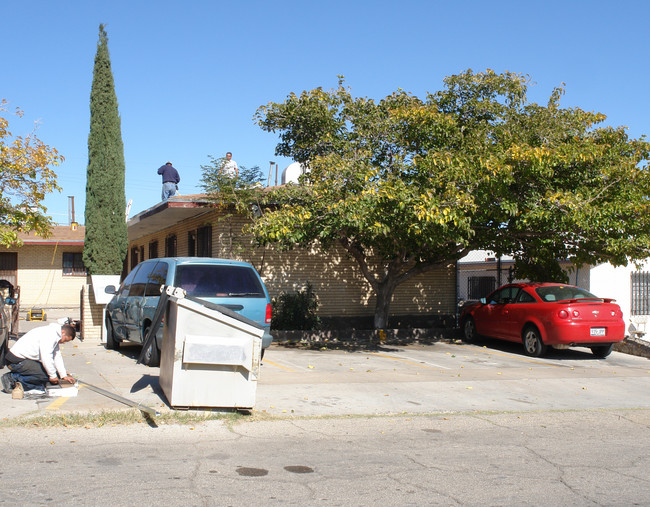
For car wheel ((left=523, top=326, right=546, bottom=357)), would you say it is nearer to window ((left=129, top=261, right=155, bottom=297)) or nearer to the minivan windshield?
the minivan windshield

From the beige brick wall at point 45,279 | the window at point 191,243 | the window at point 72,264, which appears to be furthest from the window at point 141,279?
the window at point 72,264

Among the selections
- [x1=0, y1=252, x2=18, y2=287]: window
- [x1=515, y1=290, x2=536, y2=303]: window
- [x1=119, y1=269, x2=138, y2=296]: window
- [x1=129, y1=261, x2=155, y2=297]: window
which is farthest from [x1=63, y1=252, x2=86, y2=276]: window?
[x1=515, y1=290, x2=536, y2=303]: window

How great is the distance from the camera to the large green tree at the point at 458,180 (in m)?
12.7

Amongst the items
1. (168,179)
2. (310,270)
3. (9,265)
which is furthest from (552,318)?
(9,265)

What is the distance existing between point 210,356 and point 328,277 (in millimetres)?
10925

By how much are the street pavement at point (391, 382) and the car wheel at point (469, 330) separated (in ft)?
6.07

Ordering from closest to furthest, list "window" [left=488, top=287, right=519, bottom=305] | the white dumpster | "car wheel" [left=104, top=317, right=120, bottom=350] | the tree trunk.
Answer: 1. the white dumpster
2. "car wheel" [left=104, top=317, right=120, bottom=350]
3. "window" [left=488, top=287, right=519, bottom=305]
4. the tree trunk

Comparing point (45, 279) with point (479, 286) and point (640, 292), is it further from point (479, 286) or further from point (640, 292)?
point (640, 292)

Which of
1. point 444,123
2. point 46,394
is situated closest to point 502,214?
point 444,123

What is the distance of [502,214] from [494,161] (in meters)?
1.44

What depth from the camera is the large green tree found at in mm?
12718

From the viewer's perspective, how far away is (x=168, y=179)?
19922 millimetres

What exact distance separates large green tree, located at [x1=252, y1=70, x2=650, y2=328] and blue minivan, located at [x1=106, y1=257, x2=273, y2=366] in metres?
2.14

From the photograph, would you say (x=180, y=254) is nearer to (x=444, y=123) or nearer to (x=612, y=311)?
(x=444, y=123)
